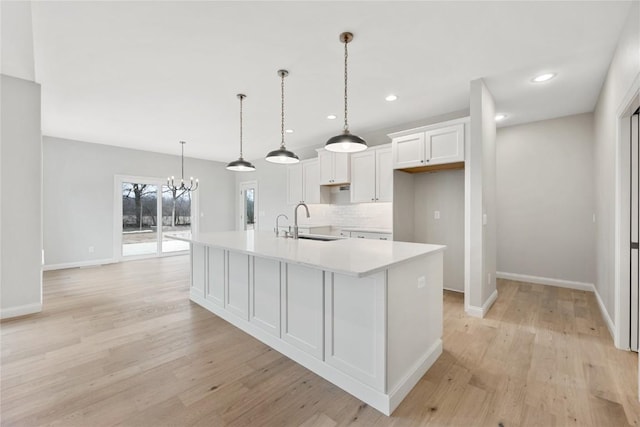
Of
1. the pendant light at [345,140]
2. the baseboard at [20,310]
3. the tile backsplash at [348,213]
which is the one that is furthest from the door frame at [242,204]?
the pendant light at [345,140]

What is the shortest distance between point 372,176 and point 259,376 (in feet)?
11.0

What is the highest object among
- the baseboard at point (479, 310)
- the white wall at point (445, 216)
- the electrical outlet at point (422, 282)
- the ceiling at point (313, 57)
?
the ceiling at point (313, 57)

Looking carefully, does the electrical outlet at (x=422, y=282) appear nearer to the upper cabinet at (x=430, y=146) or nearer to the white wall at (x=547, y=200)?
the upper cabinet at (x=430, y=146)

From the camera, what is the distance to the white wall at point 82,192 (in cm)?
545

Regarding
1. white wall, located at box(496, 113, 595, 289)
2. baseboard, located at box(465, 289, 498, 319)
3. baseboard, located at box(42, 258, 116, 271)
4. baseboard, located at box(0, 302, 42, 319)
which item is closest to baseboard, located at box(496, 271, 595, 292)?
white wall, located at box(496, 113, 595, 289)

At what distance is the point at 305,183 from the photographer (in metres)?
5.77

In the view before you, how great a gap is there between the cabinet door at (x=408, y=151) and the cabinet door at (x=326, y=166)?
1.42m

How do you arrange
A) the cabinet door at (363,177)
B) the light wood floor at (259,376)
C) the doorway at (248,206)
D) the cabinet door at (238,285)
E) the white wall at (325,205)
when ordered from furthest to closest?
the doorway at (248,206)
the white wall at (325,205)
the cabinet door at (363,177)
the cabinet door at (238,285)
the light wood floor at (259,376)

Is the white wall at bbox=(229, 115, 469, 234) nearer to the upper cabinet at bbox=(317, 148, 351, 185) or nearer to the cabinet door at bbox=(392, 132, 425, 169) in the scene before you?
the upper cabinet at bbox=(317, 148, 351, 185)

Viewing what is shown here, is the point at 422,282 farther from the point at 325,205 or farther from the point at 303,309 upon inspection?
the point at 325,205

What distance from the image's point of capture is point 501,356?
7.52 ft

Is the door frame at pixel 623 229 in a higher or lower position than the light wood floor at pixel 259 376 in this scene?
higher

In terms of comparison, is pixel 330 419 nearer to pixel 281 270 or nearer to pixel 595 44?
pixel 281 270

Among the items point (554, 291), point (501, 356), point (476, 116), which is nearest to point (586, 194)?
point (554, 291)
